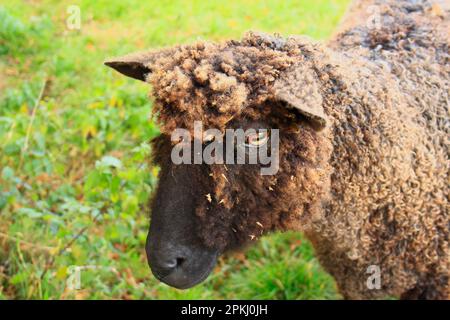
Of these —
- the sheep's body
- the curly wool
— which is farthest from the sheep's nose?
the sheep's body

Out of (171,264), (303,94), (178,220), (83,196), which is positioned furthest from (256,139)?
(83,196)

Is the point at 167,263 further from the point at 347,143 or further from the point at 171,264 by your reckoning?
the point at 347,143

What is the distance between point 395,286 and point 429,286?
209mm

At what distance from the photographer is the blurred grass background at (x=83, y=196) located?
12.8 ft

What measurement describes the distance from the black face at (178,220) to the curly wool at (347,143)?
0.04m

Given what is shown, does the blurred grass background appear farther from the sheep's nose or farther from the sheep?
the sheep's nose

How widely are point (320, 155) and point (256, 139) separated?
367 millimetres

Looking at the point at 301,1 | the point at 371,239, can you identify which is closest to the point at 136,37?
the point at 301,1

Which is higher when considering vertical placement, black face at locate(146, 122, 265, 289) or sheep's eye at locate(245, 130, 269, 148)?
sheep's eye at locate(245, 130, 269, 148)

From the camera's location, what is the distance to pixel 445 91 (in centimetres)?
319

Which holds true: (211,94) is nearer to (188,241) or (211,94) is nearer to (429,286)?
(188,241)

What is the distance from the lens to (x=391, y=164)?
2857 mm

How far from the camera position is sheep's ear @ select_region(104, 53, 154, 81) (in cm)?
270

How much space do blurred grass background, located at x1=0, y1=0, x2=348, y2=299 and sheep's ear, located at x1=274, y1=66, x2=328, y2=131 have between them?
766 millimetres
